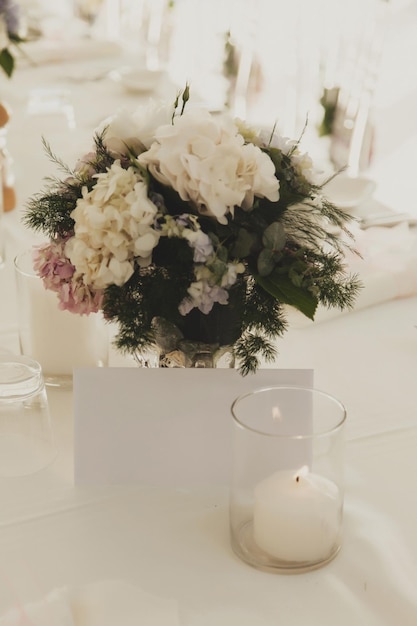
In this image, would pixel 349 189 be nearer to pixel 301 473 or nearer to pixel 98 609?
pixel 301 473

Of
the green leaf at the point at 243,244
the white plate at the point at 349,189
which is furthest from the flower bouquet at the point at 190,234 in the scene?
the white plate at the point at 349,189

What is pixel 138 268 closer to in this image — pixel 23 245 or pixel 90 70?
pixel 23 245

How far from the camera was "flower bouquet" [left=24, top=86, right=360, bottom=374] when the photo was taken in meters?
0.87

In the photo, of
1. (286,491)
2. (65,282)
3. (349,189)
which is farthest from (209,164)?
(349,189)

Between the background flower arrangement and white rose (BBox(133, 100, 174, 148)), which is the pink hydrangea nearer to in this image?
white rose (BBox(133, 100, 174, 148))

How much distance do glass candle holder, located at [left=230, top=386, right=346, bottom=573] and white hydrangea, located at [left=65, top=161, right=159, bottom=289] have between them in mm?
179

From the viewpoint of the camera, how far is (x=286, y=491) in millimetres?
865

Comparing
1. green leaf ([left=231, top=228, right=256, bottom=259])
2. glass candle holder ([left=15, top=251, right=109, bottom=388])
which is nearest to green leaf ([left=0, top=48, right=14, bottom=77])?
glass candle holder ([left=15, top=251, right=109, bottom=388])

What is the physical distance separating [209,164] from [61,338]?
45 centimetres

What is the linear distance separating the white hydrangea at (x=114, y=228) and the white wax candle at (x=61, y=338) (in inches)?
12.5

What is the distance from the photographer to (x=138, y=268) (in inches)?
36.2

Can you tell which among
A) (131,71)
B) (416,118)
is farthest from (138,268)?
(416,118)

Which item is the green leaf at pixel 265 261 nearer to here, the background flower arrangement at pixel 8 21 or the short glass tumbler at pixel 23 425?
the short glass tumbler at pixel 23 425

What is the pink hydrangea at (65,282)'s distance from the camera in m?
0.95
